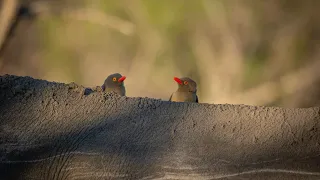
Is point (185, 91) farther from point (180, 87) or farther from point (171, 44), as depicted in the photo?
point (171, 44)

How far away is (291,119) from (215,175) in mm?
213

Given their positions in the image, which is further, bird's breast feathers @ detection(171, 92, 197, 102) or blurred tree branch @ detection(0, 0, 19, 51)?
blurred tree branch @ detection(0, 0, 19, 51)

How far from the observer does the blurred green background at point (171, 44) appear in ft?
23.6

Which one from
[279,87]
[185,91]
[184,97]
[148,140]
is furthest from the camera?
[279,87]

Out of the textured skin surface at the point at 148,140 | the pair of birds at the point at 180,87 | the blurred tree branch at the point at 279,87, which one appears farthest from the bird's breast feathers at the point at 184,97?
the blurred tree branch at the point at 279,87

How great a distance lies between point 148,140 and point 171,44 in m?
6.44

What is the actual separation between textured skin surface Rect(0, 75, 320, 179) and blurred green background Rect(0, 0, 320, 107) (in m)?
5.74

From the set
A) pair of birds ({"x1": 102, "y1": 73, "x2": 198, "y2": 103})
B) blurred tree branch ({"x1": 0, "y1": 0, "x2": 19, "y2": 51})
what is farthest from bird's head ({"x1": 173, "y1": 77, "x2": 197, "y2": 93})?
blurred tree branch ({"x1": 0, "y1": 0, "x2": 19, "y2": 51})

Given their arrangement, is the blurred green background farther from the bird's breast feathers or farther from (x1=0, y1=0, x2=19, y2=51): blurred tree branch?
the bird's breast feathers

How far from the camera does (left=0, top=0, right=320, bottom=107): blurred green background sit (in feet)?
23.6

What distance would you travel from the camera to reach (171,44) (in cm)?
757

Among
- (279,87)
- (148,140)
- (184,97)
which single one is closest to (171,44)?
(279,87)

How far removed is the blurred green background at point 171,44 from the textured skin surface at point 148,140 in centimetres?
574

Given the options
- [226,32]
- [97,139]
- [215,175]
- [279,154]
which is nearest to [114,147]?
[97,139]
